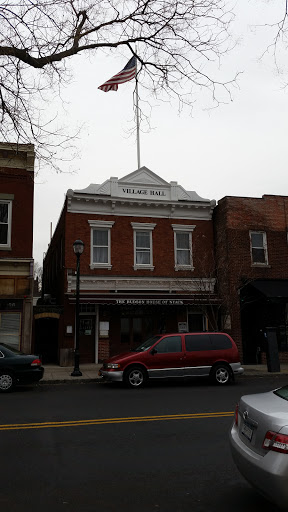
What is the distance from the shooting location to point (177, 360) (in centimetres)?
1303

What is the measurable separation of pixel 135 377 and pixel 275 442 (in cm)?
938

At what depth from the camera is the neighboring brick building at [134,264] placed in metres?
19.2

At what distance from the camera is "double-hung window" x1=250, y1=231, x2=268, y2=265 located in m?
21.2

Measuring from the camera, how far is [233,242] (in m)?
20.7

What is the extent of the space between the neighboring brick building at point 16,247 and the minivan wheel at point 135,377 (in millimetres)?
7183

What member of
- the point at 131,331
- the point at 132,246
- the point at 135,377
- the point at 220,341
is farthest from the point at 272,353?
the point at 132,246

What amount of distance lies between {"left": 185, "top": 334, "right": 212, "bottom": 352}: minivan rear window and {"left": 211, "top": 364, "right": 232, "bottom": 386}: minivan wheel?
66 cm

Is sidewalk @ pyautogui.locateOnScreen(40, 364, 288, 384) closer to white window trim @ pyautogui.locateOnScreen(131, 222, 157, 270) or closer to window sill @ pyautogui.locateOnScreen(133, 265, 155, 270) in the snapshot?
window sill @ pyautogui.locateOnScreen(133, 265, 155, 270)

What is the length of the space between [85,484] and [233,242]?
1695cm

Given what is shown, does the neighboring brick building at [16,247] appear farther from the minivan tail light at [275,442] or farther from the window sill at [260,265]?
the minivan tail light at [275,442]

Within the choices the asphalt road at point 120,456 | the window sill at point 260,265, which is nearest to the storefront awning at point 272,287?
the window sill at point 260,265

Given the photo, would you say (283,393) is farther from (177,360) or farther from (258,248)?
(258,248)

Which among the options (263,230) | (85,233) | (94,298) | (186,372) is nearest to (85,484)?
(186,372)

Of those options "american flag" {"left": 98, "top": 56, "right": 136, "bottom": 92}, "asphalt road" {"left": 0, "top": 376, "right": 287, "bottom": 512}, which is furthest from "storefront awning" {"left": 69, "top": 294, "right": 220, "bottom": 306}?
"american flag" {"left": 98, "top": 56, "right": 136, "bottom": 92}
